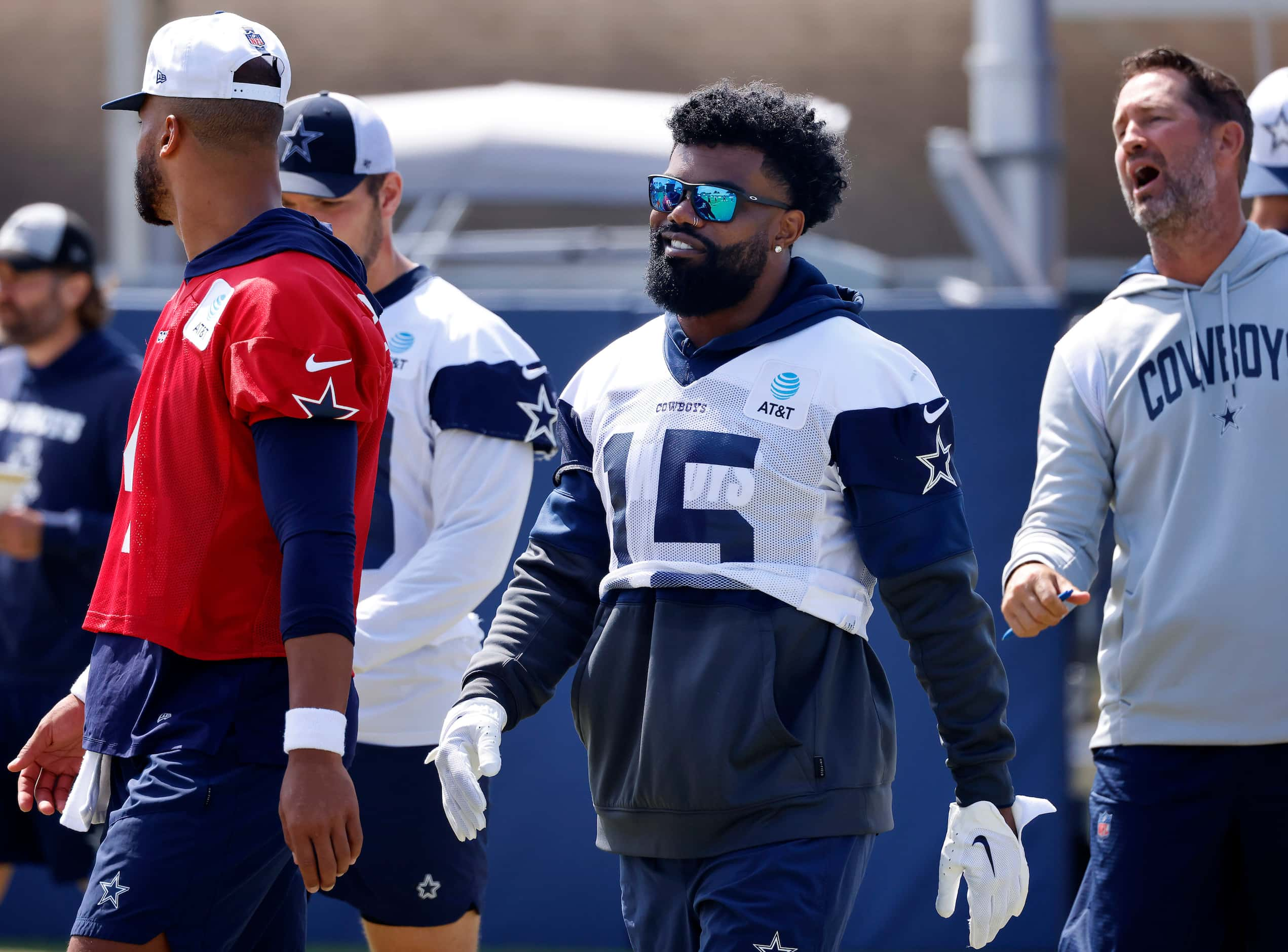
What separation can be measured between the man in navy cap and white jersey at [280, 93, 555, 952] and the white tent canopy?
222 inches

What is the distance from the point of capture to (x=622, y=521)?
9.76ft

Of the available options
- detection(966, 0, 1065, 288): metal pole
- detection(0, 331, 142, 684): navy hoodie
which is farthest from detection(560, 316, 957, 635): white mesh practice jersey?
detection(966, 0, 1065, 288): metal pole

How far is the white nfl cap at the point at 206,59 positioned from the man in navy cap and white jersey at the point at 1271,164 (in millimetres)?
2416

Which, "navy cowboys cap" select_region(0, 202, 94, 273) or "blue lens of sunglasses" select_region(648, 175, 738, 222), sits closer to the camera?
"blue lens of sunglasses" select_region(648, 175, 738, 222)

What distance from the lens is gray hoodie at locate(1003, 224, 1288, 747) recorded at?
3.38 meters

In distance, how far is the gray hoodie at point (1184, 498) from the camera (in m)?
3.38

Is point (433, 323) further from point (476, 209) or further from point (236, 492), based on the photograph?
point (476, 209)

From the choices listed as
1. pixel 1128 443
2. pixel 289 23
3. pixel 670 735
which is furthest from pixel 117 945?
pixel 289 23

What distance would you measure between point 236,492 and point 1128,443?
186cm

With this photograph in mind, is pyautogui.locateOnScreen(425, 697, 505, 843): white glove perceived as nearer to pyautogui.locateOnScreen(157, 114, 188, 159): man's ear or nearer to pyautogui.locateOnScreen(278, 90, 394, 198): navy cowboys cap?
pyautogui.locateOnScreen(157, 114, 188, 159): man's ear

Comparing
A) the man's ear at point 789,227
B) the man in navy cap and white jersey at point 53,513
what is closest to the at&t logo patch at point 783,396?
the man's ear at point 789,227

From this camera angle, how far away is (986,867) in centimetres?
276

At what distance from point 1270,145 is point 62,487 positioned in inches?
146

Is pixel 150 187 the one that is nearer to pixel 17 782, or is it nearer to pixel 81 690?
→ pixel 81 690
